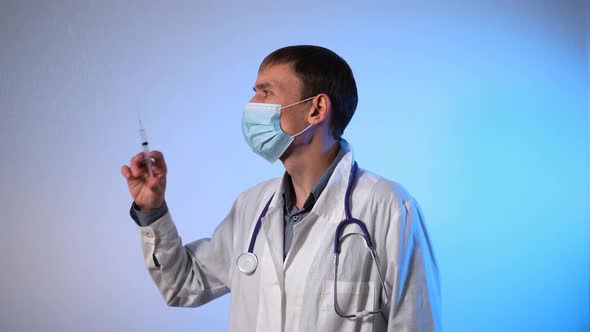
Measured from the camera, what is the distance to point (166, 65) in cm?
284

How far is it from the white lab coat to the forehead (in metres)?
0.21

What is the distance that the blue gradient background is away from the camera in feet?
9.09

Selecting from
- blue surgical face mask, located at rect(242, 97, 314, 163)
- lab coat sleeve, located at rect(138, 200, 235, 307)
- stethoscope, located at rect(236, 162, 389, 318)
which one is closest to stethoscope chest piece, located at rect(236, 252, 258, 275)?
stethoscope, located at rect(236, 162, 389, 318)

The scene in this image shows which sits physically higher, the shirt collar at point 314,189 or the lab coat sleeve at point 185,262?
the shirt collar at point 314,189

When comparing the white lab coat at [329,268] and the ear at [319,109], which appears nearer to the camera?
the white lab coat at [329,268]

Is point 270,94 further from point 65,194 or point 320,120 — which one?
point 65,194

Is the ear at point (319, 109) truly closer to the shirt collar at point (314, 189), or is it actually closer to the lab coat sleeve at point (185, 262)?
the shirt collar at point (314, 189)

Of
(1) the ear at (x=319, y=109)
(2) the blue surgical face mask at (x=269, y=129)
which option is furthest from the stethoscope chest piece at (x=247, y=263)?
(1) the ear at (x=319, y=109)

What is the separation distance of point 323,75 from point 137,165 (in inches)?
20.4

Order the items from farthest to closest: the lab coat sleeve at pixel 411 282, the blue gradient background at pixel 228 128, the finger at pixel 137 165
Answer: the blue gradient background at pixel 228 128 < the finger at pixel 137 165 < the lab coat sleeve at pixel 411 282

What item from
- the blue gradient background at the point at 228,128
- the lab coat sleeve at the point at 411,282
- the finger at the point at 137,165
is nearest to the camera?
the lab coat sleeve at the point at 411,282

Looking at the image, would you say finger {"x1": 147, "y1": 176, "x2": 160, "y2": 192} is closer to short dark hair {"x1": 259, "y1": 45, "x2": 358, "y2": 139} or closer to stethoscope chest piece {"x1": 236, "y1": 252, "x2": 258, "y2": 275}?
stethoscope chest piece {"x1": 236, "y1": 252, "x2": 258, "y2": 275}

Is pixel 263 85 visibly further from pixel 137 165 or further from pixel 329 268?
pixel 329 268

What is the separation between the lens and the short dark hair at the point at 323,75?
62.8 inches
